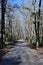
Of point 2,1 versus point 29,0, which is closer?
point 2,1

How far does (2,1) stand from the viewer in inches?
992

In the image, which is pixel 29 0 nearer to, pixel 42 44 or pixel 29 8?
pixel 29 8

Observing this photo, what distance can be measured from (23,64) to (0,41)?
18283 millimetres

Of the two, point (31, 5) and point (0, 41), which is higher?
point (31, 5)

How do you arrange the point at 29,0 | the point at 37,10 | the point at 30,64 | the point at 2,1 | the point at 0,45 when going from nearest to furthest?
the point at 30,64, the point at 2,1, the point at 0,45, the point at 37,10, the point at 29,0

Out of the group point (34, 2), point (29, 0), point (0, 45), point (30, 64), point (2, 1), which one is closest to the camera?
point (30, 64)

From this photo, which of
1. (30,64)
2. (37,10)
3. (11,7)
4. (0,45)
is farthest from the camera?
(37,10)

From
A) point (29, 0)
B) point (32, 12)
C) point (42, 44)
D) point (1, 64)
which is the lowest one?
point (42, 44)

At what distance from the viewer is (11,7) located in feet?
76.4

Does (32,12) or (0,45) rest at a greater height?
(32,12)

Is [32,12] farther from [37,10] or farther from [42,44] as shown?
[42,44]

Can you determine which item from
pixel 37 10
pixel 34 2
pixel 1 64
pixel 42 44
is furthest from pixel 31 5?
pixel 1 64

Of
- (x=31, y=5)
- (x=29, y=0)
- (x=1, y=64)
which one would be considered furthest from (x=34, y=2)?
(x=1, y=64)

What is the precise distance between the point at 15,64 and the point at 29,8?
87.9ft
